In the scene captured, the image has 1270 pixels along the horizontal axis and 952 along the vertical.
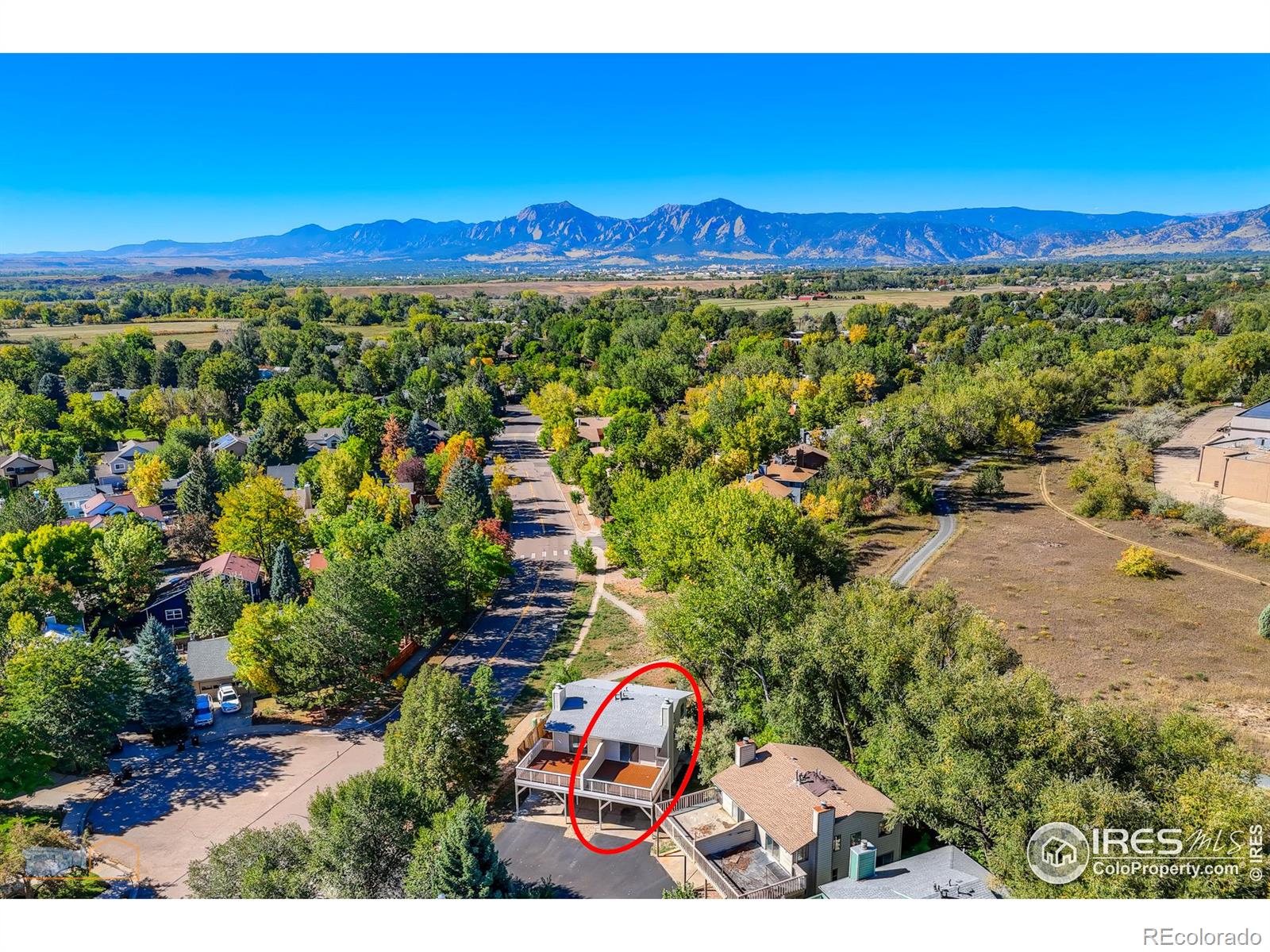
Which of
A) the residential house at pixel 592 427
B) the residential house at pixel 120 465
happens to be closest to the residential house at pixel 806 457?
the residential house at pixel 592 427

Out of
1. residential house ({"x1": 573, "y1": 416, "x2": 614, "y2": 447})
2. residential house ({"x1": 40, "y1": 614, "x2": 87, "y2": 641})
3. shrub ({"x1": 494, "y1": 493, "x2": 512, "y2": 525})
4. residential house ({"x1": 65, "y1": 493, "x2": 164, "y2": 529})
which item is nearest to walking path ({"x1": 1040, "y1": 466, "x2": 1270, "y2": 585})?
residential house ({"x1": 573, "y1": 416, "x2": 614, "y2": 447})

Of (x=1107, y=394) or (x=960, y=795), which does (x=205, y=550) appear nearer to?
(x=960, y=795)

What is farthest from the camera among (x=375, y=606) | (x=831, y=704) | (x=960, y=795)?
(x=375, y=606)

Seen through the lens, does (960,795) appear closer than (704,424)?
Yes

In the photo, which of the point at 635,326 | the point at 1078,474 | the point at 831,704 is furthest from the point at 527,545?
the point at 635,326

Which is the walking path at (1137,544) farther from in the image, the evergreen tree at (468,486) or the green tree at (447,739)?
the green tree at (447,739)

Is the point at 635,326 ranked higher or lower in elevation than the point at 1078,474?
higher

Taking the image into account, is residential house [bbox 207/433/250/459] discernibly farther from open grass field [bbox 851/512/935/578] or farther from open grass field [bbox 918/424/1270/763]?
open grass field [bbox 918/424/1270/763]
